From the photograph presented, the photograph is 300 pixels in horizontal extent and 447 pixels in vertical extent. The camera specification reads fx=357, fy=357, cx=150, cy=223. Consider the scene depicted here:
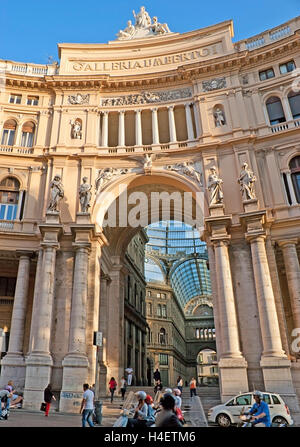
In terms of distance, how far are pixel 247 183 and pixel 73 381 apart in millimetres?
16657

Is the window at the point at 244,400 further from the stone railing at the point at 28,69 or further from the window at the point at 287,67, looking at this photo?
the stone railing at the point at 28,69

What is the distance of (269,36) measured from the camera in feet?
97.1

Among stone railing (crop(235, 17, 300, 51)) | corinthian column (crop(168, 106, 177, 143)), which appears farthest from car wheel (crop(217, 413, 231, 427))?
stone railing (crop(235, 17, 300, 51))

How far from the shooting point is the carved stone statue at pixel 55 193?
25.1 meters

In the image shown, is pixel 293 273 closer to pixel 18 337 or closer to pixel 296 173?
pixel 296 173

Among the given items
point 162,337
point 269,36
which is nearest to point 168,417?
point 269,36

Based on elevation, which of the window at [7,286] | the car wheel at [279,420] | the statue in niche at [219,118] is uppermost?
the statue in niche at [219,118]

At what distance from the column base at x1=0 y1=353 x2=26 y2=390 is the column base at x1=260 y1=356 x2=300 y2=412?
47.2 feet

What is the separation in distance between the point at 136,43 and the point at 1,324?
2731 centimetres

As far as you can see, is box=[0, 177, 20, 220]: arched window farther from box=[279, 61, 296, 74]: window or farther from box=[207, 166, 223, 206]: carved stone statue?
box=[279, 61, 296, 74]: window

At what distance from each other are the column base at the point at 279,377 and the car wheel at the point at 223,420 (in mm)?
4888

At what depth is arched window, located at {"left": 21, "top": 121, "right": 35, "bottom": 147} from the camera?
29.8 metres

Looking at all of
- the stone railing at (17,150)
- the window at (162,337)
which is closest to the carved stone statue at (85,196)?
the stone railing at (17,150)
